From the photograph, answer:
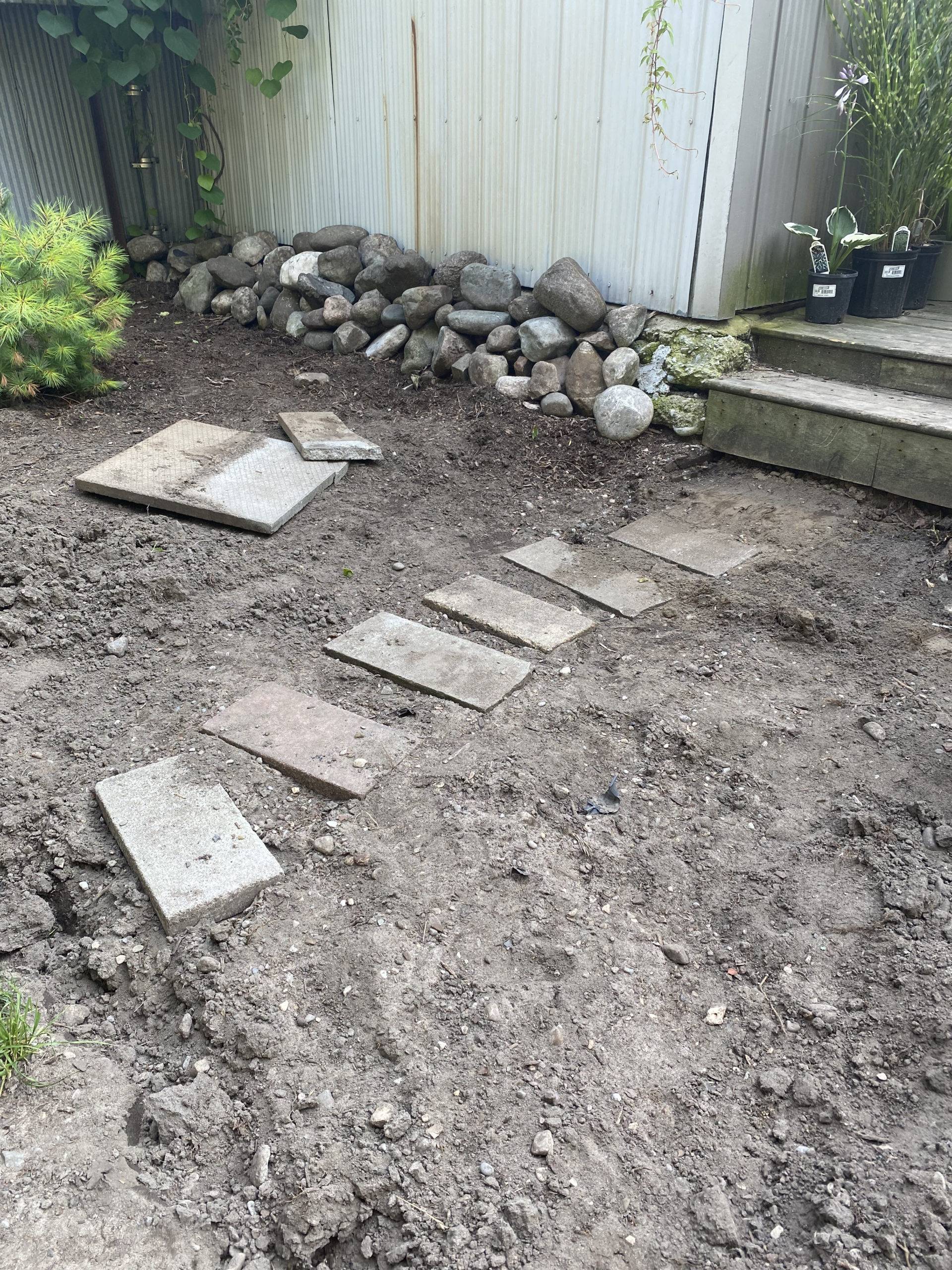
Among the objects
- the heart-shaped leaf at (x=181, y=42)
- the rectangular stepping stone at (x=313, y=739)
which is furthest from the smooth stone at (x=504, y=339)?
the heart-shaped leaf at (x=181, y=42)

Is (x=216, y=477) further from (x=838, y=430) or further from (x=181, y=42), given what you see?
(x=181, y=42)

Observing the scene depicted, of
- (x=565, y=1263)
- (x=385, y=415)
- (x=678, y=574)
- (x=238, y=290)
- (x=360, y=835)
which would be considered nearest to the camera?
(x=565, y=1263)

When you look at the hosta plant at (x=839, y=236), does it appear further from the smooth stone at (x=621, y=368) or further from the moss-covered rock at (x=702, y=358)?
the smooth stone at (x=621, y=368)

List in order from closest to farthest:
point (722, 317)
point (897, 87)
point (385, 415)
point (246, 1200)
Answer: point (246, 1200)
point (897, 87)
point (722, 317)
point (385, 415)

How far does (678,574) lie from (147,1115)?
107 inches

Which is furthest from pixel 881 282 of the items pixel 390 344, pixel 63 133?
pixel 63 133

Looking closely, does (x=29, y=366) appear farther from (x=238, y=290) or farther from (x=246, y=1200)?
(x=246, y=1200)

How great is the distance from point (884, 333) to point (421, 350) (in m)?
2.62

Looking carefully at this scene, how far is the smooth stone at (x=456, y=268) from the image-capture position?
5660mm

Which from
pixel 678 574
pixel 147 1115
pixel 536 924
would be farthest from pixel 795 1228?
pixel 678 574

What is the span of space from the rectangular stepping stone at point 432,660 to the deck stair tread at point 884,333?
2579 mm

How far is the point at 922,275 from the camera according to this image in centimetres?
513

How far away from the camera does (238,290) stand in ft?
22.1

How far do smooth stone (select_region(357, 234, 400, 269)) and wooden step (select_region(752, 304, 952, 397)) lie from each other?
2.57 meters
